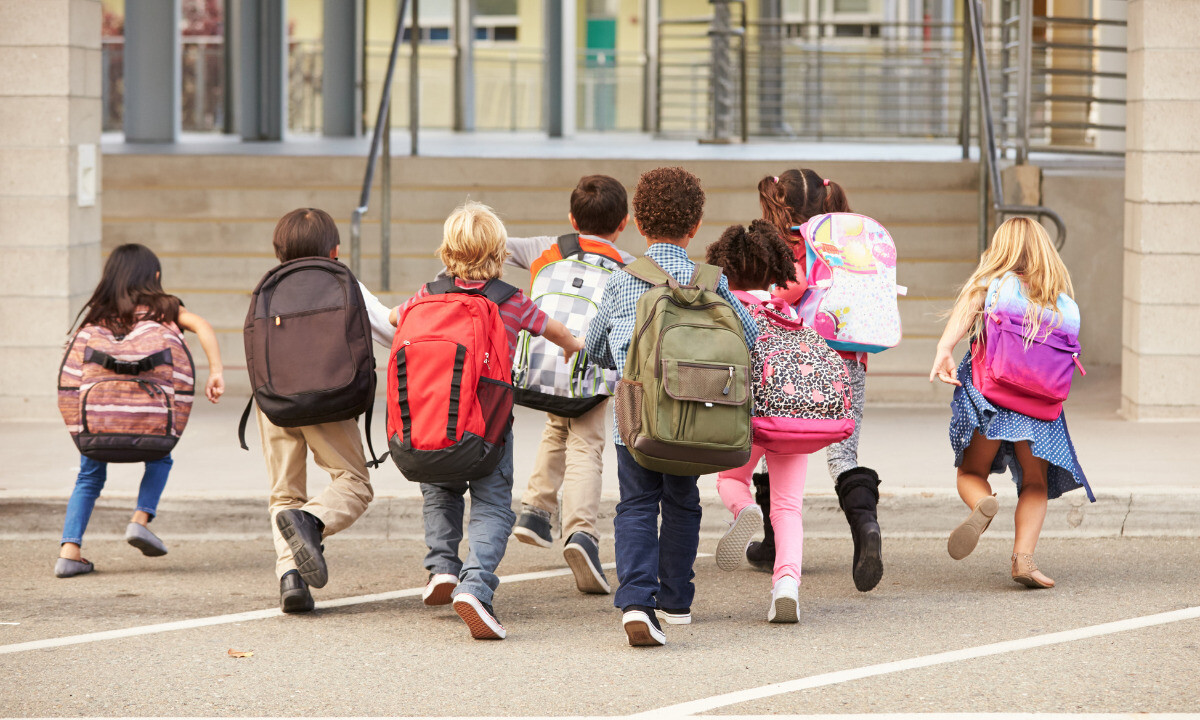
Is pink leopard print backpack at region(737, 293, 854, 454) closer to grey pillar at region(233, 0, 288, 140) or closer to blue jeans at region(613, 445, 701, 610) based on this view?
blue jeans at region(613, 445, 701, 610)

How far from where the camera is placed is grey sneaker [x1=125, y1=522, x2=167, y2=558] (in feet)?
20.1

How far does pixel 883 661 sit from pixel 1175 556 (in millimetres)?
2226

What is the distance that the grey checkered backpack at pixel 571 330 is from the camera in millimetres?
5652

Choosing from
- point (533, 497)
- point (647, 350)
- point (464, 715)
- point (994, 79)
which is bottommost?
point (464, 715)

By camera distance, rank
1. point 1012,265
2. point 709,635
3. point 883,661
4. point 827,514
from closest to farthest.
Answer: point 883,661
point 709,635
point 1012,265
point 827,514

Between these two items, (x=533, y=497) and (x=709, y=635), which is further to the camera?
(x=533, y=497)

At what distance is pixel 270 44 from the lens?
20.0 metres

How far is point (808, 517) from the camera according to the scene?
6.98 metres

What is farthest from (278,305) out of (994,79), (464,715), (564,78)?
(564,78)

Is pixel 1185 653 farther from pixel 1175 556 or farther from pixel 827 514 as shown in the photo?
pixel 827 514

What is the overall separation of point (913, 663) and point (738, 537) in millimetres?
776

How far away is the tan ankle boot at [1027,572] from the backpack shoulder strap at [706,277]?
1811 mm

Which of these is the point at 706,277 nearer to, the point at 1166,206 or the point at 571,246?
the point at 571,246

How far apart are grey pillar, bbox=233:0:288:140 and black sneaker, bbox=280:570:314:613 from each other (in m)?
15.1
